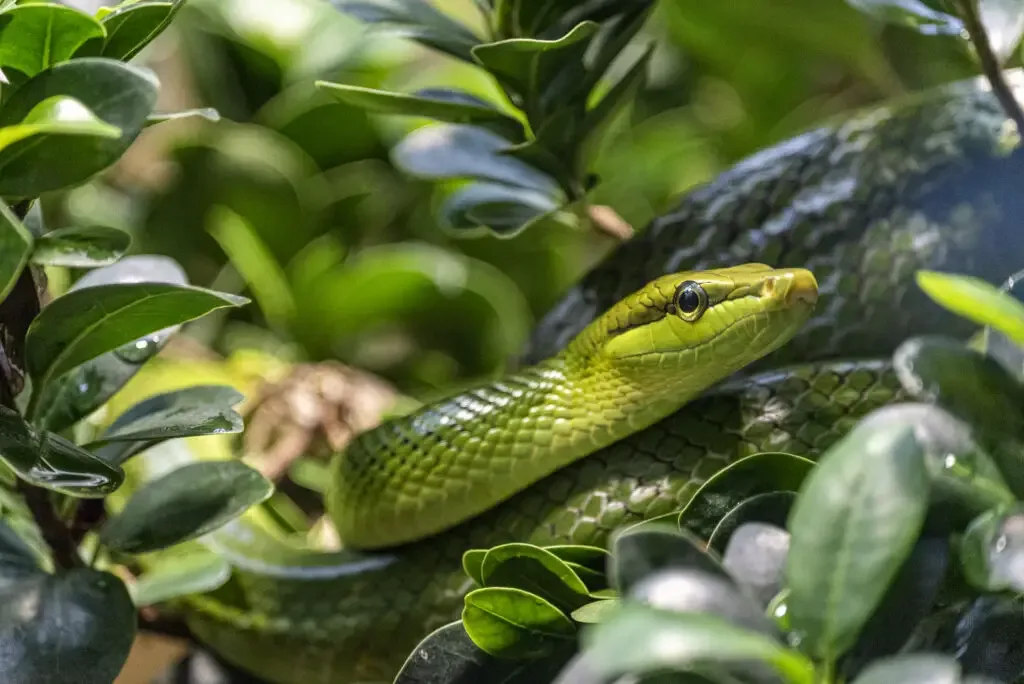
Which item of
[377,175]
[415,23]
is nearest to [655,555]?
[415,23]

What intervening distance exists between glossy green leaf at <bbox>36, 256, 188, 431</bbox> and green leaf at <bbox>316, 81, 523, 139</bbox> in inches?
11.5

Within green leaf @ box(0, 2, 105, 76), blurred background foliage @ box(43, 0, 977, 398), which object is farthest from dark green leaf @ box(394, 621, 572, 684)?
blurred background foliage @ box(43, 0, 977, 398)

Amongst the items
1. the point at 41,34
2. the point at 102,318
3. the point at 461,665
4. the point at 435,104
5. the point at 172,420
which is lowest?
the point at 461,665

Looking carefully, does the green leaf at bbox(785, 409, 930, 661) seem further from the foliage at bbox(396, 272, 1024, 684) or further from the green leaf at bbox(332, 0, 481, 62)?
the green leaf at bbox(332, 0, 481, 62)

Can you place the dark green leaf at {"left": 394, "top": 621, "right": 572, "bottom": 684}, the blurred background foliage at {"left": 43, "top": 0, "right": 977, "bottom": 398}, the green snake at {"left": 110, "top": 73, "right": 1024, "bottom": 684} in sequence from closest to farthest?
the dark green leaf at {"left": 394, "top": 621, "right": 572, "bottom": 684} < the green snake at {"left": 110, "top": 73, "right": 1024, "bottom": 684} < the blurred background foliage at {"left": 43, "top": 0, "right": 977, "bottom": 398}

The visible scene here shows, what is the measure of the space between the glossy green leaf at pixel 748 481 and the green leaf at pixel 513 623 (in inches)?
5.7

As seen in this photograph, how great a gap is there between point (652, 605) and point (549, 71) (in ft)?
2.39

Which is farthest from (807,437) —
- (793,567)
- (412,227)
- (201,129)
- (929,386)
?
(201,129)

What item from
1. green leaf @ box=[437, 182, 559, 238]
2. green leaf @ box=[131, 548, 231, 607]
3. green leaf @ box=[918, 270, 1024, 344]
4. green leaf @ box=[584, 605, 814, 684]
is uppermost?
green leaf @ box=[918, 270, 1024, 344]

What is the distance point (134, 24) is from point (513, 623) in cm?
60

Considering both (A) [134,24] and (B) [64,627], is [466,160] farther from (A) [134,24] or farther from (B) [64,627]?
(B) [64,627]

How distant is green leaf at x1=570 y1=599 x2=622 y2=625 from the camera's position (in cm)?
61

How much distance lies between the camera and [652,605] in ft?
1.39

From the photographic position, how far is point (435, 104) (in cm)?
99
